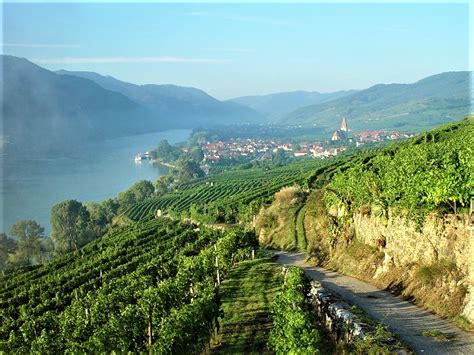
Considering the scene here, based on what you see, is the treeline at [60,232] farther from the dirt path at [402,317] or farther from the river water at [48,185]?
the dirt path at [402,317]

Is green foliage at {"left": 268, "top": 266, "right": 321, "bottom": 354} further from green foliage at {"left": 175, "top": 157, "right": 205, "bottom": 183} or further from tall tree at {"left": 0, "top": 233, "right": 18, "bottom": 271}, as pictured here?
green foliage at {"left": 175, "top": 157, "right": 205, "bottom": 183}

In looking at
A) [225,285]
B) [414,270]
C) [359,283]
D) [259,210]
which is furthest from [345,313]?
[259,210]

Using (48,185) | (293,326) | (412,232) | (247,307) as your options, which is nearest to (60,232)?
(247,307)

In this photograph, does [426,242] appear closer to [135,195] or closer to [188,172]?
[135,195]

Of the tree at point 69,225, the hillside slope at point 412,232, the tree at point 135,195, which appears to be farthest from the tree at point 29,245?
the hillside slope at point 412,232

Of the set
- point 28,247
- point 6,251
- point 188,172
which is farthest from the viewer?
point 188,172

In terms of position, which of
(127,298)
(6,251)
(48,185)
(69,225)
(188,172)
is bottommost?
(6,251)

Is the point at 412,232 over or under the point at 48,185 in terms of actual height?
over
